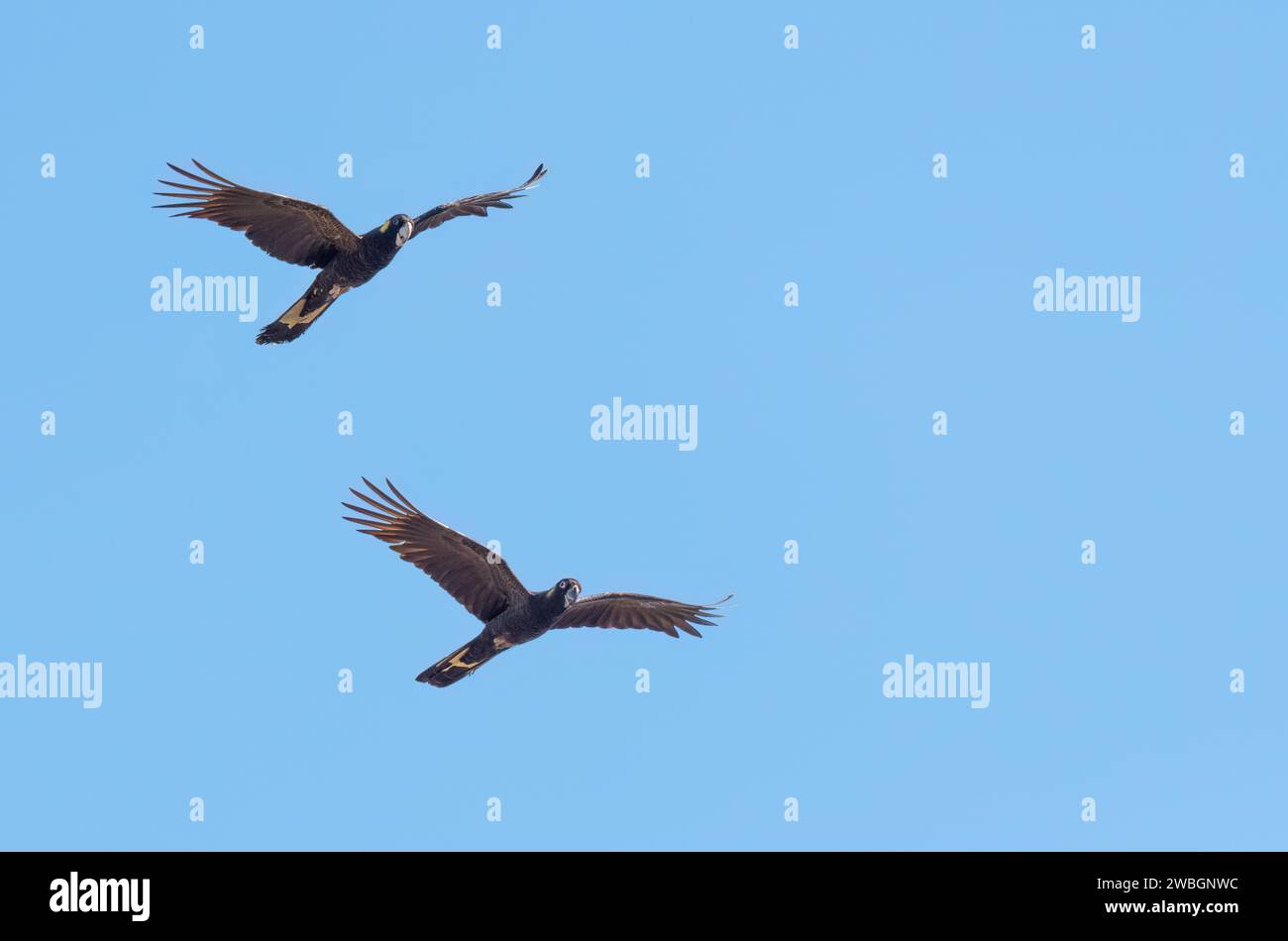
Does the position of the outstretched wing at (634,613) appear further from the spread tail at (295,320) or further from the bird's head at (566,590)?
the spread tail at (295,320)

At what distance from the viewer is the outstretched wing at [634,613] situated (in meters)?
27.6

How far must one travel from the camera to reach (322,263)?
28.6 meters

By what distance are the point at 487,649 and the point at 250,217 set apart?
25.4 feet

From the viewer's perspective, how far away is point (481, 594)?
2745cm

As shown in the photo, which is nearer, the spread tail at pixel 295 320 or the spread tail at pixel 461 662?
the spread tail at pixel 461 662

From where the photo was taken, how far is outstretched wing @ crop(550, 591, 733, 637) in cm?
2764

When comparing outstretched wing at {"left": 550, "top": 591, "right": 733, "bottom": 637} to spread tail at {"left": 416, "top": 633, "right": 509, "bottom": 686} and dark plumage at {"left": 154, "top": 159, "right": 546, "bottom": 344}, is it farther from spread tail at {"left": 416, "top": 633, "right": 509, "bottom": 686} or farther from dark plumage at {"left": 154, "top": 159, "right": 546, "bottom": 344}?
dark plumage at {"left": 154, "top": 159, "right": 546, "bottom": 344}

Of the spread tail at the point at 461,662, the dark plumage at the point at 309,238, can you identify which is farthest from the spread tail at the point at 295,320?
the spread tail at the point at 461,662

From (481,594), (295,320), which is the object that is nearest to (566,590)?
(481,594)

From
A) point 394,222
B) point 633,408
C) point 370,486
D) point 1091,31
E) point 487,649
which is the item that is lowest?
point 487,649

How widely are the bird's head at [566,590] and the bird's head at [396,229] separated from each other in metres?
6.11
